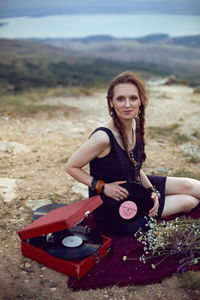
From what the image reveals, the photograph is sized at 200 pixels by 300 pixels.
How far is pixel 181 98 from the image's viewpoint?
1233 cm

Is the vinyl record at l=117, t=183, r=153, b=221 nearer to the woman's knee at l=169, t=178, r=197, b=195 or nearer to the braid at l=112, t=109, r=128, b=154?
the braid at l=112, t=109, r=128, b=154

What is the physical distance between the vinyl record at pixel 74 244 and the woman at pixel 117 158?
33 centimetres

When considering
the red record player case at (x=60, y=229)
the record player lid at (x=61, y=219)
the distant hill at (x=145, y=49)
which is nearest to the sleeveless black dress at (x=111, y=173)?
the red record player case at (x=60, y=229)

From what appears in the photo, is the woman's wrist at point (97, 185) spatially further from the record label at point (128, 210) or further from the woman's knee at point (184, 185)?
the woman's knee at point (184, 185)

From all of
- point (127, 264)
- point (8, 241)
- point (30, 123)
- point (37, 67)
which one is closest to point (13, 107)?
point (30, 123)

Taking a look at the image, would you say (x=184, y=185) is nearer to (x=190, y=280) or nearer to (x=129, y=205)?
(x=129, y=205)

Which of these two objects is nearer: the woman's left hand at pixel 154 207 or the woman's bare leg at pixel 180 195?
the woman's left hand at pixel 154 207

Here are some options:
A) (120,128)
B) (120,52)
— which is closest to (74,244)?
(120,128)

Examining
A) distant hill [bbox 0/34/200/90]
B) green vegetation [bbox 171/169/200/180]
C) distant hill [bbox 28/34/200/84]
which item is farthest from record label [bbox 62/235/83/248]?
distant hill [bbox 28/34/200/84]

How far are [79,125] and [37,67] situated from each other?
33540 millimetres

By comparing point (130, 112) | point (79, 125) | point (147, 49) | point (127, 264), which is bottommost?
point (127, 264)

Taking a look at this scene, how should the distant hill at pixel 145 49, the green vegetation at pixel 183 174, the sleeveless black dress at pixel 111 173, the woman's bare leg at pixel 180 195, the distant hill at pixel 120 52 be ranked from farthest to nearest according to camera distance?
the distant hill at pixel 145 49 < the distant hill at pixel 120 52 < the green vegetation at pixel 183 174 < the woman's bare leg at pixel 180 195 < the sleeveless black dress at pixel 111 173

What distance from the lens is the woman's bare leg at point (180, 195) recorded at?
11.6 feet

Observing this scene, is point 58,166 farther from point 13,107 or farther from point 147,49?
point 147,49
